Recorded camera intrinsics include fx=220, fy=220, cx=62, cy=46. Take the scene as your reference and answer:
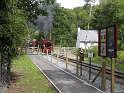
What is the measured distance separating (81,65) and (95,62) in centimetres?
188

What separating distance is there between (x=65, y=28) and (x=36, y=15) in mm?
29349

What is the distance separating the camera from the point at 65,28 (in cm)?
4034

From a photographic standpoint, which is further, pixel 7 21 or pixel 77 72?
pixel 77 72

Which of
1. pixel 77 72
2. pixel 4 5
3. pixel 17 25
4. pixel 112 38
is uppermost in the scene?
pixel 4 5

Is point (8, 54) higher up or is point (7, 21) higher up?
point (7, 21)

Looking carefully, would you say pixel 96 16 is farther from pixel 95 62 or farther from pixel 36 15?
pixel 36 15

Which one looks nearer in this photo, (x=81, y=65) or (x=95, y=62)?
(x=95, y=62)

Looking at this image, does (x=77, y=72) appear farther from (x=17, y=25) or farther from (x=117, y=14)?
(x=117, y=14)

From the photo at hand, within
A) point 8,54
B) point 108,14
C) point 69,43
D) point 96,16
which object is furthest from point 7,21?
point 69,43

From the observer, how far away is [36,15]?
11109mm

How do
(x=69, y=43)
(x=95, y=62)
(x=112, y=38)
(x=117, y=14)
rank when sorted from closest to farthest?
1. (x=117, y=14)
2. (x=112, y=38)
3. (x=95, y=62)
4. (x=69, y=43)

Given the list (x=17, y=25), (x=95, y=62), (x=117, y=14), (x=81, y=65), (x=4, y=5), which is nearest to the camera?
(x=117, y=14)

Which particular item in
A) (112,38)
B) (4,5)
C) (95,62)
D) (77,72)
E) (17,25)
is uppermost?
(4,5)

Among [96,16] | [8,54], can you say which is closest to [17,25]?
[8,54]
